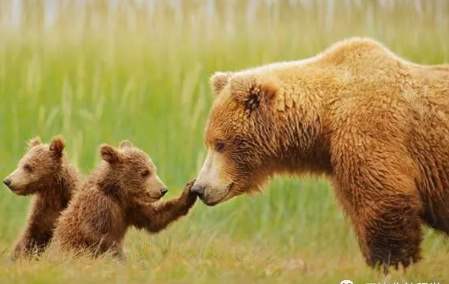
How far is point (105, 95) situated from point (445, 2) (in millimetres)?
2389

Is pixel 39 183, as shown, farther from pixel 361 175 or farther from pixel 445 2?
pixel 445 2

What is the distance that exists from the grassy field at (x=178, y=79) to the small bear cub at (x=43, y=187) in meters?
0.40

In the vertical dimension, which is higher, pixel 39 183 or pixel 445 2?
pixel 445 2

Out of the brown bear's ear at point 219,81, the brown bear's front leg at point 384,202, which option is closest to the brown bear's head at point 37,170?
the brown bear's ear at point 219,81

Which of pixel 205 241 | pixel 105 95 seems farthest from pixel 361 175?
pixel 105 95

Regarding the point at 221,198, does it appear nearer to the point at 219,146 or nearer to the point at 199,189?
the point at 199,189

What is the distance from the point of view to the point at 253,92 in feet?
19.1

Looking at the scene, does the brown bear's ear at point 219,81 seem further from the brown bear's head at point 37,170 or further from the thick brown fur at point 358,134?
the brown bear's head at point 37,170

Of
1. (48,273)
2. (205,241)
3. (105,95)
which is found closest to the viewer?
(48,273)

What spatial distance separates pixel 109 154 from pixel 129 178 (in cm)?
16

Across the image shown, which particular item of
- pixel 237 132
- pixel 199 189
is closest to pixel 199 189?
pixel 199 189

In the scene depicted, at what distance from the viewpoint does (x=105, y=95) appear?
7.49 metres

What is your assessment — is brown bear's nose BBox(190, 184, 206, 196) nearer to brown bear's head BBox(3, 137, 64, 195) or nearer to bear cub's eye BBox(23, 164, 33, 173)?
brown bear's head BBox(3, 137, 64, 195)

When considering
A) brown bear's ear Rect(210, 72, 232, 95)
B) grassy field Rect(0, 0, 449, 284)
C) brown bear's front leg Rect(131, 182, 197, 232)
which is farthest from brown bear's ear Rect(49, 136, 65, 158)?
brown bear's ear Rect(210, 72, 232, 95)
